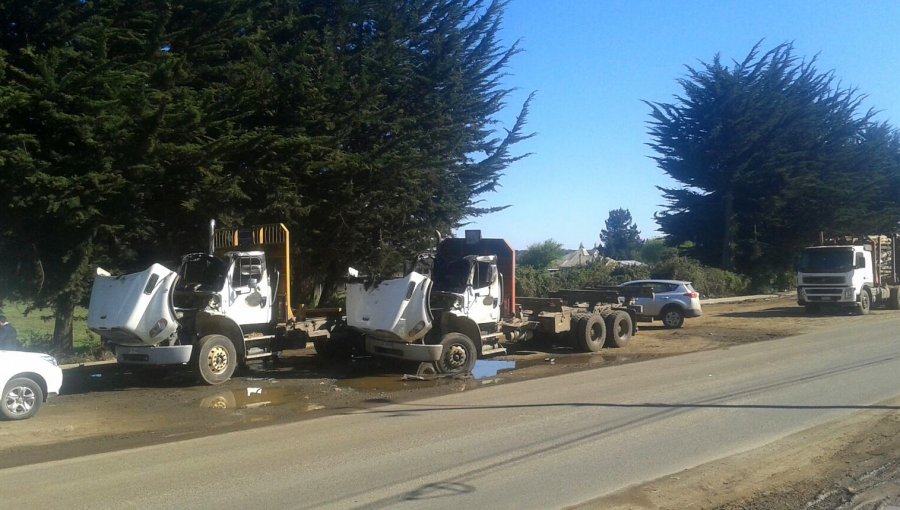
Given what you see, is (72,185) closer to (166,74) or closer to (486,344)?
(166,74)

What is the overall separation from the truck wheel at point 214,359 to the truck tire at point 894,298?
90.3ft

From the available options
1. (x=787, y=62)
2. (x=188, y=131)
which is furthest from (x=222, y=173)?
(x=787, y=62)

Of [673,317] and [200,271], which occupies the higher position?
[200,271]

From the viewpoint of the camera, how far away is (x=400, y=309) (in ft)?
48.9

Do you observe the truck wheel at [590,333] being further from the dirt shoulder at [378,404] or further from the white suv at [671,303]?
the white suv at [671,303]

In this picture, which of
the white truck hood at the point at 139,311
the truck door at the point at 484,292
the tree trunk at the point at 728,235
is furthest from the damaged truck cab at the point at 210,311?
the tree trunk at the point at 728,235

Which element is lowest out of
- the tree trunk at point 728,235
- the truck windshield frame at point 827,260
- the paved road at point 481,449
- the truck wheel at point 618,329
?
the paved road at point 481,449

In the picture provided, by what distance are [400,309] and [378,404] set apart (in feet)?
8.77

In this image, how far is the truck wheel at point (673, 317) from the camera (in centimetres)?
2494

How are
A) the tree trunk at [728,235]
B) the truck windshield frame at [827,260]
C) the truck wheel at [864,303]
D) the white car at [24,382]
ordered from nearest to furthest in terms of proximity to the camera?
the white car at [24,382] < the truck windshield frame at [827,260] < the truck wheel at [864,303] < the tree trunk at [728,235]

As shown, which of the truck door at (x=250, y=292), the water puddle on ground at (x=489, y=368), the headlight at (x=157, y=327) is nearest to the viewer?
the headlight at (x=157, y=327)

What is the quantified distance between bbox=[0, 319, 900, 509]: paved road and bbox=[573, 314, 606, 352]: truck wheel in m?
5.15

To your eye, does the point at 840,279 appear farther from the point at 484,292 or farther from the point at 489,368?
the point at 484,292

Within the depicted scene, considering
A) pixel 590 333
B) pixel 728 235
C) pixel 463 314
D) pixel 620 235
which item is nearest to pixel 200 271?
pixel 463 314
